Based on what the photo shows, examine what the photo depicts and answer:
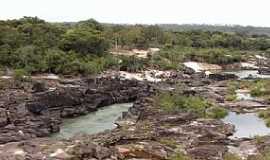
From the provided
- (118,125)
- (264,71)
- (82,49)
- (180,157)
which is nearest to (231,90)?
(118,125)

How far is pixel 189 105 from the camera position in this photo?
4991 centimetres

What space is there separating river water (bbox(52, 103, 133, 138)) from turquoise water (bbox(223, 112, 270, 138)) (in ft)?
34.3

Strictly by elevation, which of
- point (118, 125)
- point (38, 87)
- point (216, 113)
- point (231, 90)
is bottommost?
point (231, 90)

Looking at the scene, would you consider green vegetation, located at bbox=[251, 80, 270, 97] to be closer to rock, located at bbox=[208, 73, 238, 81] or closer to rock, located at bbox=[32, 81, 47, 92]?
rock, located at bbox=[208, 73, 238, 81]

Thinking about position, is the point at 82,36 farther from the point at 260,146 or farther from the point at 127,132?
the point at 260,146

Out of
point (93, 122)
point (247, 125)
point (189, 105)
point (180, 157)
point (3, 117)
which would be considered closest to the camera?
point (180, 157)

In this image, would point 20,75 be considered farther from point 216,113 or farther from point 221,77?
point 221,77

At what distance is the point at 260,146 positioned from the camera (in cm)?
3494

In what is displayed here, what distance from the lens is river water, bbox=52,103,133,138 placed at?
144 ft

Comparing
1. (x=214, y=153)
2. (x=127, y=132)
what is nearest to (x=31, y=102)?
(x=127, y=132)

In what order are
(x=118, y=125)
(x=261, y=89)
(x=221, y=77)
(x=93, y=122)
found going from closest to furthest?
(x=118, y=125) → (x=93, y=122) → (x=261, y=89) → (x=221, y=77)

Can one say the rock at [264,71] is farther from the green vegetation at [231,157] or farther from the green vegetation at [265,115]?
the green vegetation at [231,157]

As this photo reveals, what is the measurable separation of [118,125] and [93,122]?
413 centimetres

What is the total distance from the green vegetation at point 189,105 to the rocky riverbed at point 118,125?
1.16 m
